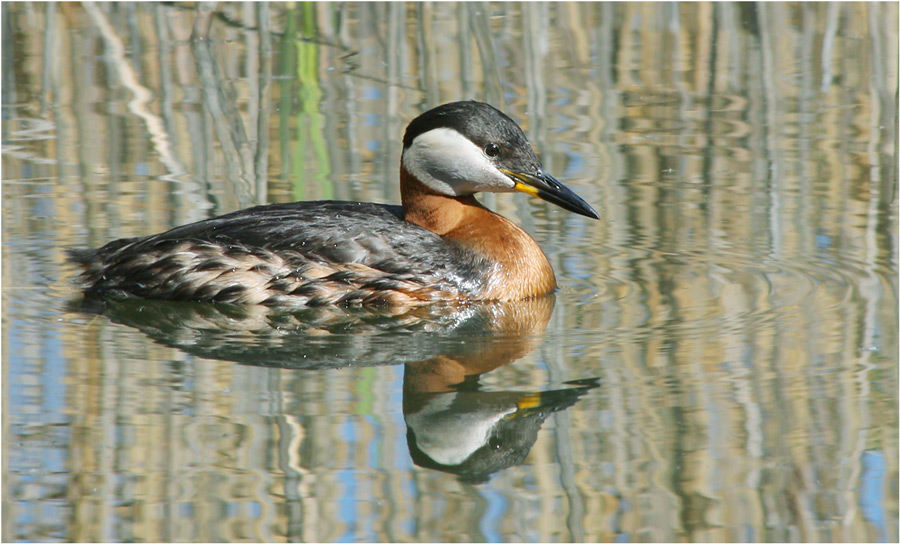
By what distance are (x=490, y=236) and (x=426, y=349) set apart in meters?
1.21

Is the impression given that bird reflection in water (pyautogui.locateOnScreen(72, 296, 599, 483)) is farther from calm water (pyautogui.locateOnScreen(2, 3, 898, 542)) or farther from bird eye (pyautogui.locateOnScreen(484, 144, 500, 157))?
bird eye (pyautogui.locateOnScreen(484, 144, 500, 157))

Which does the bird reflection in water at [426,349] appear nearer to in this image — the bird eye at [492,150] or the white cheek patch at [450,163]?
the white cheek patch at [450,163]

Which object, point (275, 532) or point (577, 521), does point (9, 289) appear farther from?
point (577, 521)

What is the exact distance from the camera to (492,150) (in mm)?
7711

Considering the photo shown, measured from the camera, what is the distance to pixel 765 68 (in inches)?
470

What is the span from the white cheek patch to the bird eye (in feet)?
0.09

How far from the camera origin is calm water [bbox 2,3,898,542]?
516cm

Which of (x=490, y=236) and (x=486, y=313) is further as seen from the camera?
(x=490, y=236)

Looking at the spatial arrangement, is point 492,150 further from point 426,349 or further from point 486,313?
point 426,349

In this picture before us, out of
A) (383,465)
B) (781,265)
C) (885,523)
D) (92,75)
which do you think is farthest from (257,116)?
(885,523)

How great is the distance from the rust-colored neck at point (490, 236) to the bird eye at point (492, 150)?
381mm

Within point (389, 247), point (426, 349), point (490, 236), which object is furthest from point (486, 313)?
point (426, 349)

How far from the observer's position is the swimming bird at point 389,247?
7.53 m

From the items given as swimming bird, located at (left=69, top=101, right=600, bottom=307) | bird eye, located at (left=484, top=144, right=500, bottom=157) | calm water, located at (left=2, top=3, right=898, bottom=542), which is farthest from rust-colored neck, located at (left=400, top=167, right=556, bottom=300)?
bird eye, located at (left=484, top=144, right=500, bottom=157)
